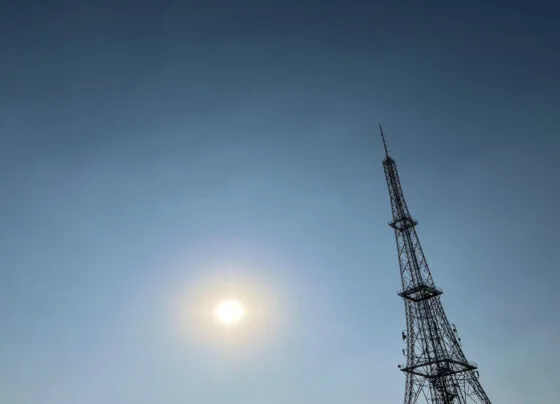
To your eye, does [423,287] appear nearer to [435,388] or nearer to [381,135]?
[435,388]

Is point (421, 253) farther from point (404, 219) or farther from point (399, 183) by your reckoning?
point (399, 183)

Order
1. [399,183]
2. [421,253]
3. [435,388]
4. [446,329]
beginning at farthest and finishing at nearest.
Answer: [399,183] → [421,253] → [446,329] → [435,388]

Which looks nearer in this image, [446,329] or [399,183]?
[446,329]

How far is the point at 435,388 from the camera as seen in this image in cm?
8162

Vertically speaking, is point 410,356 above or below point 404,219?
below

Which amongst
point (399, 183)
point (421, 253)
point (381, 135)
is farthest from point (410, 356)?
point (381, 135)

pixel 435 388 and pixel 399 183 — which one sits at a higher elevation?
pixel 399 183

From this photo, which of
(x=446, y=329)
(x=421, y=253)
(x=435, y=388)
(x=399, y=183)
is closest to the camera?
(x=435, y=388)

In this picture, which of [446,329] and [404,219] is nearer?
[446,329]

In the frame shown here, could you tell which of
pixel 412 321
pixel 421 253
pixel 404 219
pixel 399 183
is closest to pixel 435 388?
pixel 412 321

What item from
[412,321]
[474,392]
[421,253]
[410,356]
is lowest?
[474,392]

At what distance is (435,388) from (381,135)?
53523 millimetres

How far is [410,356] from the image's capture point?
86.3 meters

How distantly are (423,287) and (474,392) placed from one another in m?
20.4
